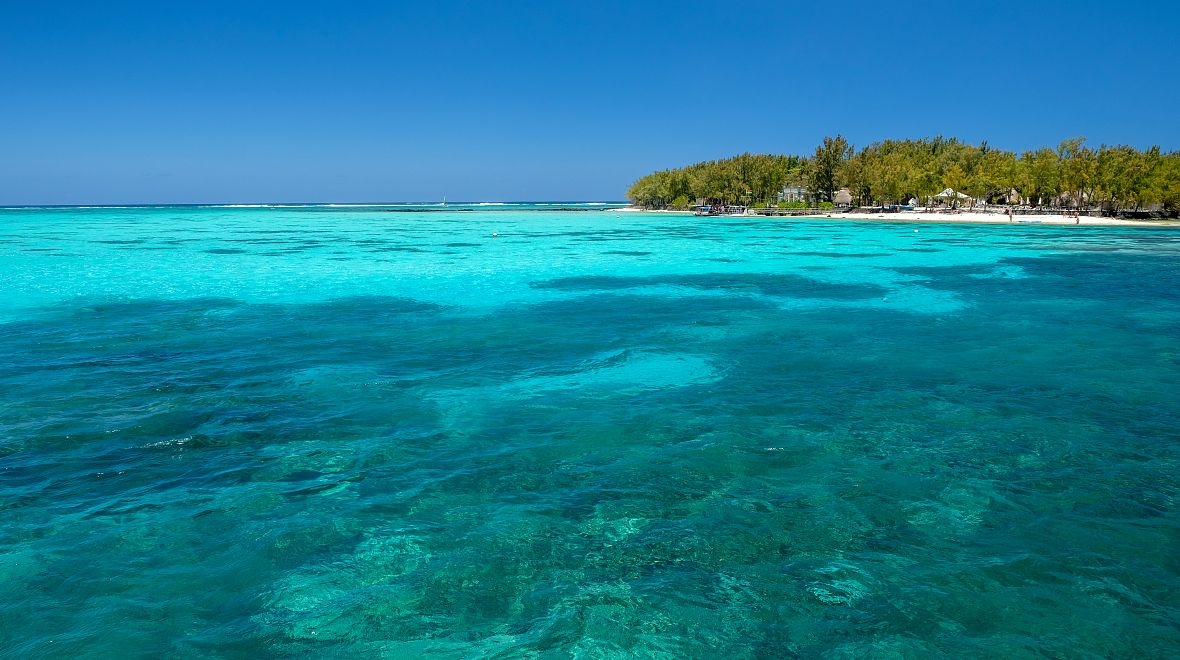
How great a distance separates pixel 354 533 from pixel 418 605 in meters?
1.65

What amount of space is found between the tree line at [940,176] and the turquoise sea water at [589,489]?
87957mm

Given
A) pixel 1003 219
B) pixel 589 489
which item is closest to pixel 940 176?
pixel 1003 219

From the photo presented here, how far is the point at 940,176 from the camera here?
117 m

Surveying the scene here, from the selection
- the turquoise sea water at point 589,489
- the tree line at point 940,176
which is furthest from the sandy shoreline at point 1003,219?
the turquoise sea water at point 589,489

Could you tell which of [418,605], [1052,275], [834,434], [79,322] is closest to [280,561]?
[418,605]

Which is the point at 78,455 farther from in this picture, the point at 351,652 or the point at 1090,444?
the point at 1090,444

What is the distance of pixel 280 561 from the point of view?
711cm

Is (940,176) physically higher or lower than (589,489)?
higher

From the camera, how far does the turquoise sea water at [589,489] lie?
613 centimetres

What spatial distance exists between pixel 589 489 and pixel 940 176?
417 ft

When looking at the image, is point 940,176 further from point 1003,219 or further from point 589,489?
point 589,489

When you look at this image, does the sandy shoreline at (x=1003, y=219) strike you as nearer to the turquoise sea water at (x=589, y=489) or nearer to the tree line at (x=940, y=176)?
the tree line at (x=940, y=176)

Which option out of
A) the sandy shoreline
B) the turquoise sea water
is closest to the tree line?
the sandy shoreline

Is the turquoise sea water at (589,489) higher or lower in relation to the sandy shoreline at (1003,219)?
lower
